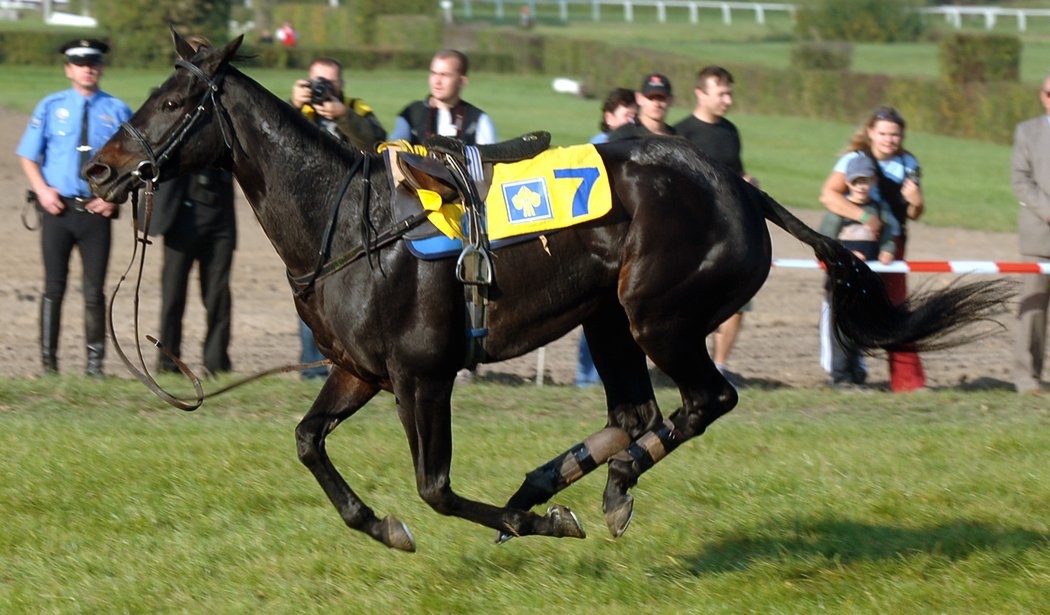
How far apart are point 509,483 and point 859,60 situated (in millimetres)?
38872

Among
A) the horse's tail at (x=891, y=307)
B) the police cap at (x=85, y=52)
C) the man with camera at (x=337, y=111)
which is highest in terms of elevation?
the police cap at (x=85, y=52)

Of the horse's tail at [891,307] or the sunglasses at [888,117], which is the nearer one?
the horse's tail at [891,307]

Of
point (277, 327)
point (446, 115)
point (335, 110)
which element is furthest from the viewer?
point (277, 327)

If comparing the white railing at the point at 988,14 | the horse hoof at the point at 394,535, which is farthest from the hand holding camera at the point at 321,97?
the white railing at the point at 988,14

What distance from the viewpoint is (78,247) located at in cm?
930

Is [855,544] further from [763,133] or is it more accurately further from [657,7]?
[657,7]

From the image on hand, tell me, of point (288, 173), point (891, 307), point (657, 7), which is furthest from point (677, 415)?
point (657, 7)

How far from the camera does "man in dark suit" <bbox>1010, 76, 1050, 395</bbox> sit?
956cm

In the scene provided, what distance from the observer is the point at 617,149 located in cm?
572

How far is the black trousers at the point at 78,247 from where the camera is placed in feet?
30.2

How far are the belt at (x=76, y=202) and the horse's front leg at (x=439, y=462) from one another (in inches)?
177

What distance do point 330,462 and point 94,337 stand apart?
172 inches

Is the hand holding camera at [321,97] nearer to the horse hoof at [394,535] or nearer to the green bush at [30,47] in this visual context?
the horse hoof at [394,535]

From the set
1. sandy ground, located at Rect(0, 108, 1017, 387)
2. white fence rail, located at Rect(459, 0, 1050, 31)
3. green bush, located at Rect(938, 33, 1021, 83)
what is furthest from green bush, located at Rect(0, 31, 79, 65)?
sandy ground, located at Rect(0, 108, 1017, 387)
